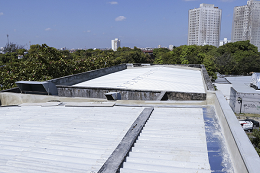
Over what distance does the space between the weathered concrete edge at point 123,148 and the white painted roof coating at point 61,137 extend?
0.14 metres

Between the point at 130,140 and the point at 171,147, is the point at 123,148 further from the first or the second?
the point at 171,147

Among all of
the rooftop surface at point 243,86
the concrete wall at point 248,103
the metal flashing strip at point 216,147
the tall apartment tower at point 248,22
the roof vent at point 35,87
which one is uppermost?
the tall apartment tower at point 248,22

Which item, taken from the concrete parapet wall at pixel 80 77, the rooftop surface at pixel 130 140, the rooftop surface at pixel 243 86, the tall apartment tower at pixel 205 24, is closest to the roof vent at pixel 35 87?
the concrete parapet wall at pixel 80 77

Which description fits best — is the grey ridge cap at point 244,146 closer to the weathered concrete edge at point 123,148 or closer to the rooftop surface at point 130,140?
the rooftop surface at point 130,140

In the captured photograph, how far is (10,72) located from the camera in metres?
14.0

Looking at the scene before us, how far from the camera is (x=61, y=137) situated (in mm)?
4406

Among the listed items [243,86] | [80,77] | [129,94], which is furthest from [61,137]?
[243,86]

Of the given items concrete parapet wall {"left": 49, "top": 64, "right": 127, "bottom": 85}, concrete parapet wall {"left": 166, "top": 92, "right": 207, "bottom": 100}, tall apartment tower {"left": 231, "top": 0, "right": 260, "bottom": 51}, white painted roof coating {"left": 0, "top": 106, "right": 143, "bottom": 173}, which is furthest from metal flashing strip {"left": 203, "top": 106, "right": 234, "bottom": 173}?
tall apartment tower {"left": 231, "top": 0, "right": 260, "bottom": 51}

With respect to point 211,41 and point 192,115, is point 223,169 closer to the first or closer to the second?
point 192,115

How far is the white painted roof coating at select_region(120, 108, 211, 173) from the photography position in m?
3.23

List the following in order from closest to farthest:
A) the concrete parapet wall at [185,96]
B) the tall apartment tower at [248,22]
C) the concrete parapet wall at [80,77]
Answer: the concrete parapet wall at [185,96]
the concrete parapet wall at [80,77]
the tall apartment tower at [248,22]

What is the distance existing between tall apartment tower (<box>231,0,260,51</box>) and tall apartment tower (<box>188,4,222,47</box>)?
20273 millimetres

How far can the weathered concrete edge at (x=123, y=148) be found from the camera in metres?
3.13

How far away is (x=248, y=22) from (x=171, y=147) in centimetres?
14527
